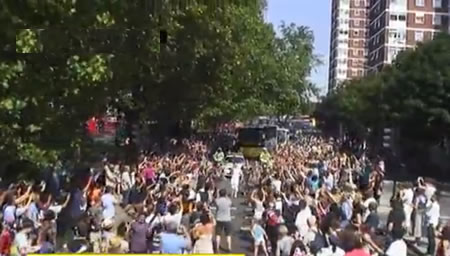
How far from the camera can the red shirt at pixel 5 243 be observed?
12836 mm

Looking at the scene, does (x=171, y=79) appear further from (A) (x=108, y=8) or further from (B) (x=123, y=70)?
(A) (x=108, y=8)

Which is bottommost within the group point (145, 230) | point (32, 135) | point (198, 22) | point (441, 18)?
point (145, 230)

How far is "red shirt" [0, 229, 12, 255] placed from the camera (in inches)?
505

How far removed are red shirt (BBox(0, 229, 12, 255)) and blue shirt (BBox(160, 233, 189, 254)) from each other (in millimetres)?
2060

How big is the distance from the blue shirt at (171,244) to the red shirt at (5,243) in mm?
2060

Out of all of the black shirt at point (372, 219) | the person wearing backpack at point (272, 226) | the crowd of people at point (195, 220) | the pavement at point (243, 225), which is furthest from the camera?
the pavement at point (243, 225)

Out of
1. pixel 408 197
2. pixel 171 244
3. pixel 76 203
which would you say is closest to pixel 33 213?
pixel 76 203

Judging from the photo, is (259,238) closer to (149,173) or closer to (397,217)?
(397,217)

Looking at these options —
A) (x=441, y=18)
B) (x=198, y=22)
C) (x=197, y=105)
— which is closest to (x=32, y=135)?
(x=198, y=22)

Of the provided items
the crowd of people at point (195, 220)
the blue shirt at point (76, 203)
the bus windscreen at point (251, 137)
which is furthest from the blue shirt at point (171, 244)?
the bus windscreen at point (251, 137)

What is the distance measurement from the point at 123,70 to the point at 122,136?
36.9 m

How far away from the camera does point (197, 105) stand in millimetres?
44531

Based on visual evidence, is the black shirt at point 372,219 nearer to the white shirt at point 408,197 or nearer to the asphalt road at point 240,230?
the asphalt road at point 240,230

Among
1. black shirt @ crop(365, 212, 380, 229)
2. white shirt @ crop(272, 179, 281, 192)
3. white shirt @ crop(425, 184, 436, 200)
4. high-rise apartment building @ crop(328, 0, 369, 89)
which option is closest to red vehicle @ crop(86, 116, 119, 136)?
white shirt @ crop(272, 179, 281, 192)
